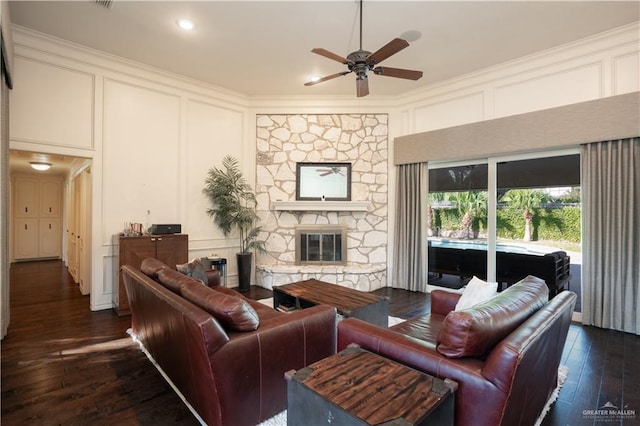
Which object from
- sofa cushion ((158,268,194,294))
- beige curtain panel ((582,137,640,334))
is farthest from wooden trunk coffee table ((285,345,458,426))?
beige curtain panel ((582,137,640,334))

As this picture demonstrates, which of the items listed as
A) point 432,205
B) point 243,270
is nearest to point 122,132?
point 243,270

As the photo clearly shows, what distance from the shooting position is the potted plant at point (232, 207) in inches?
205

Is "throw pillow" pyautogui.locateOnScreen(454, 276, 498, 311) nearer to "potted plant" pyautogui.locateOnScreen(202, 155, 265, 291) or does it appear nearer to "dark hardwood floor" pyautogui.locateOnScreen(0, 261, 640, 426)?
"dark hardwood floor" pyautogui.locateOnScreen(0, 261, 640, 426)

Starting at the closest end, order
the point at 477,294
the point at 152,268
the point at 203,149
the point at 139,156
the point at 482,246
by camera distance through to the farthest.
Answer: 1. the point at 477,294
2. the point at 152,268
3. the point at 139,156
4. the point at 482,246
5. the point at 203,149

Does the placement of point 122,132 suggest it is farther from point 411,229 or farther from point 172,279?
point 411,229

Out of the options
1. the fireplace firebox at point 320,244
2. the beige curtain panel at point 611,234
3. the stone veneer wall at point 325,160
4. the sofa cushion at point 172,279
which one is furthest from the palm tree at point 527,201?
the sofa cushion at point 172,279

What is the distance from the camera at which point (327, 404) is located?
126cm

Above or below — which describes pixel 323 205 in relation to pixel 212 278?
above

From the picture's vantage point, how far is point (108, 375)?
2.55m

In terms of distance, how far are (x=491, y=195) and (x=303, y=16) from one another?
3.56m

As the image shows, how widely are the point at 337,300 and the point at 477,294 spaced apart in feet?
4.19

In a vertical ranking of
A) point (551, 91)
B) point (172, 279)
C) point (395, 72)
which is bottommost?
point (172, 279)

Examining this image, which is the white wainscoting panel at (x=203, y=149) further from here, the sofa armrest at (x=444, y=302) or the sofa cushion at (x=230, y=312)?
the sofa armrest at (x=444, y=302)

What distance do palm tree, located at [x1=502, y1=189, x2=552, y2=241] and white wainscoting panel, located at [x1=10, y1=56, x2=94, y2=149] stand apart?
19.4 feet
